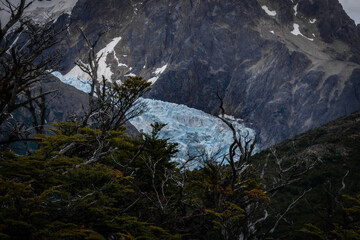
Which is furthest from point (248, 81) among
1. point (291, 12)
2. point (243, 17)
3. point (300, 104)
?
point (291, 12)

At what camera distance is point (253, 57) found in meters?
141

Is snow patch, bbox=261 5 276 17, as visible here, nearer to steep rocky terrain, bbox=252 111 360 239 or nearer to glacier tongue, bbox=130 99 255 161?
glacier tongue, bbox=130 99 255 161

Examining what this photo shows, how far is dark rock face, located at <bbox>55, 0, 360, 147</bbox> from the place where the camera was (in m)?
117

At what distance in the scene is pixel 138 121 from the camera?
6600 centimetres

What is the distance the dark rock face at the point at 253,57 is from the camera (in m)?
117

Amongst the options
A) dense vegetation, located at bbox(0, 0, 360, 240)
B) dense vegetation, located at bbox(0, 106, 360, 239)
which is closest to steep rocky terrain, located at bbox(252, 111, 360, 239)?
dense vegetation, located at bbox(0, 0, 360, 240)

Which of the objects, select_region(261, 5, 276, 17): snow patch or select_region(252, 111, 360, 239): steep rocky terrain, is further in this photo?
select_region(261, 5, 276, 17): snow patch

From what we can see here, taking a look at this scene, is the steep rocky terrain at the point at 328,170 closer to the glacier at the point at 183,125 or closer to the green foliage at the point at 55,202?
the glacier at the point at 183,125

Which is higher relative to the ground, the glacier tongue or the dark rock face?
the dark rock face

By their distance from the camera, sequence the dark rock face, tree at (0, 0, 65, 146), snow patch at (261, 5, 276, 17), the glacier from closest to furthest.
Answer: tree at (0, 0, 65, 146), the glacier, the dark rock face, snow patch at (261, 5, 276, 17)

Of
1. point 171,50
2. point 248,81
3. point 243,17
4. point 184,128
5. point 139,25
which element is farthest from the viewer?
point 139,25

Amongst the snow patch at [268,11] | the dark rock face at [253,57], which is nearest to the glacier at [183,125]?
the dark rock face at [253,57]

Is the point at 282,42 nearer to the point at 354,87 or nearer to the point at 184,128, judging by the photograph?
the point at 354,87

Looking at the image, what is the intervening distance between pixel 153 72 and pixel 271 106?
67.1 meters
